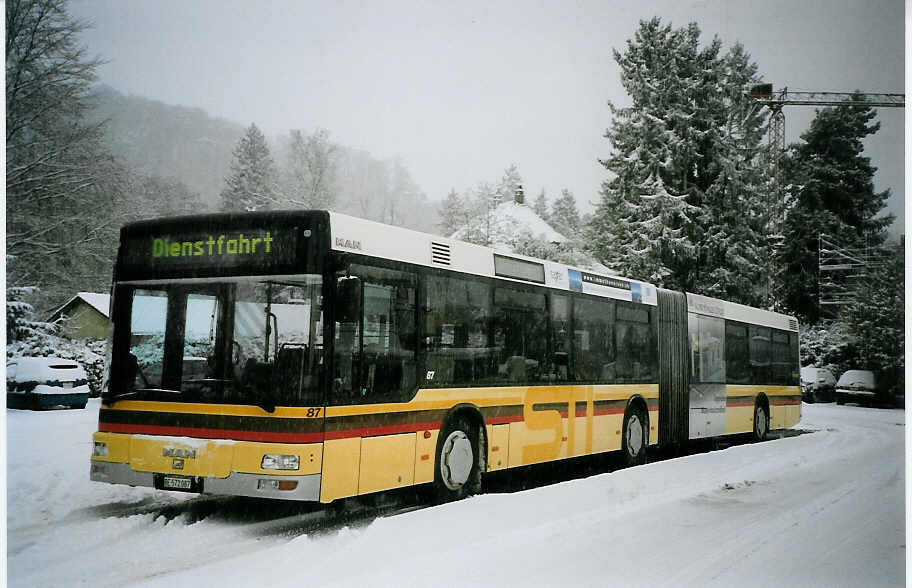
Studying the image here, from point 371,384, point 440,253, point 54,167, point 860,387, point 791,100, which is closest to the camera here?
point 371,384

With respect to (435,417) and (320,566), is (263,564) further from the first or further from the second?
(435,417)

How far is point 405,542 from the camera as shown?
661cm

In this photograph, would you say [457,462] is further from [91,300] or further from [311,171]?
[311,171]

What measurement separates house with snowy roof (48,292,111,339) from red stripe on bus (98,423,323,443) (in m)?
2.43

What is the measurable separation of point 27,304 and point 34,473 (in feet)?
5.57

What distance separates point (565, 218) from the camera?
622 inches

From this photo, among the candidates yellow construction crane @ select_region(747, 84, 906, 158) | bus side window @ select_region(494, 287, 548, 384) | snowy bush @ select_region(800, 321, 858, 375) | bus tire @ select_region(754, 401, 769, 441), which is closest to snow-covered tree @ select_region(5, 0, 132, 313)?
bus side window @ select_region(494, 287, 548, 384)

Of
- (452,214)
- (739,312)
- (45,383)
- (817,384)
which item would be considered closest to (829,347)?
(739,312)

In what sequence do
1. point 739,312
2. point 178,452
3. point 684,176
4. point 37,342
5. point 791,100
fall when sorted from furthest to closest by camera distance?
point 739,312 → point 684,176 → point 791,100 → point 37,342 → point 178,452

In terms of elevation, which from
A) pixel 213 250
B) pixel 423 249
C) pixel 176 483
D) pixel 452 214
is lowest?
pixel 176 483

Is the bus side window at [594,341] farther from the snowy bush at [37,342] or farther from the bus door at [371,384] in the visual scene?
the snowy bush at [37,342]

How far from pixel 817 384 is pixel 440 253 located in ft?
35.7

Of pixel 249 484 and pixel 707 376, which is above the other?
pixel 707 376

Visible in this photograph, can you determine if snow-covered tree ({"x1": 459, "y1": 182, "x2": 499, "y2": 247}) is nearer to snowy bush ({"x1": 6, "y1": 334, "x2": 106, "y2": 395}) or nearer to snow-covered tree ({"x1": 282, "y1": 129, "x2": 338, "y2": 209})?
snow-covered tree ({"x1": 282, "y1": 129, "x2": 338, "y2": 209})
